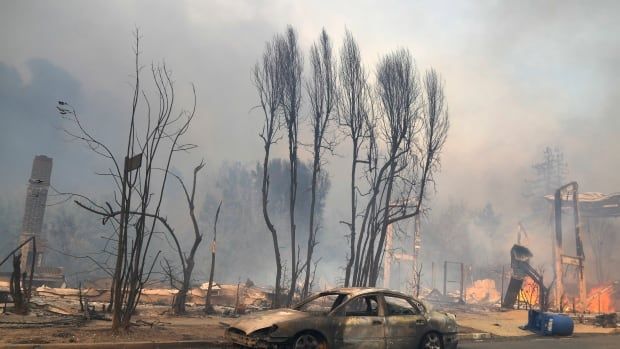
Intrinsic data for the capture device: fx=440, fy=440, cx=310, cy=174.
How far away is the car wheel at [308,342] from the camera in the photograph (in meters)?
7.24

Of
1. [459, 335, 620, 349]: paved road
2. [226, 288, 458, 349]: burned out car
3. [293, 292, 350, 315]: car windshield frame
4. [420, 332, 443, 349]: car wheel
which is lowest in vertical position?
[459, 335, 620, 349]: paved road

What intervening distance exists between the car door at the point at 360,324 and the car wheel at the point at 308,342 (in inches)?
11.1

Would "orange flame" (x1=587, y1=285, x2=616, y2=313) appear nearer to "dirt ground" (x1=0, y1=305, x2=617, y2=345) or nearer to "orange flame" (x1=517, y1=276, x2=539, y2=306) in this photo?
"orange flame" (x1=517, y1=276, x2=539, y2=306)

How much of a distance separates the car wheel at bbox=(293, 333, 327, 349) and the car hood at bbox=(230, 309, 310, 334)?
31 centimetres

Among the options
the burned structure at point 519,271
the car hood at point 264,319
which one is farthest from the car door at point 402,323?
the burned structure at point 519,271

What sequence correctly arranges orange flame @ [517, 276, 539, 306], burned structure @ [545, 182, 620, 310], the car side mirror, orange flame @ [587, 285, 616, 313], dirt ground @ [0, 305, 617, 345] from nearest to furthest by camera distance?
1. the car side mirror
2. dirt ground @ [0, 305, 617, 345]
3. orange flame @ [517, 276, 539, 306]
4. burned structure @ [545, 182, 620, 310]
5. orange flame @ [587, 285, 616, 313]

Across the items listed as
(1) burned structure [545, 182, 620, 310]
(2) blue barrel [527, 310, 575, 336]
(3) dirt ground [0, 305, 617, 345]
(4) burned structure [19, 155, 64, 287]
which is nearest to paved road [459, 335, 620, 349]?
(2) blue barrel [527, 310, 575, 336]

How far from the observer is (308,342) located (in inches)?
289

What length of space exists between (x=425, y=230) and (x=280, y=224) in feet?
75.5

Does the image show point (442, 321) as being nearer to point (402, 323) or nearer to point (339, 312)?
point (402, 323)

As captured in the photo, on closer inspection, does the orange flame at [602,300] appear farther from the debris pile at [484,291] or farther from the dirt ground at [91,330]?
the dirt ground at [91,330]

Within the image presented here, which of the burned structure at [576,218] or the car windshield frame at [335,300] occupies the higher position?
the burned structure at [576,218]

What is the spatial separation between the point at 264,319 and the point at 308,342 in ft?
2.71

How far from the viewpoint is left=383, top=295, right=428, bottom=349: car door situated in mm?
8070
